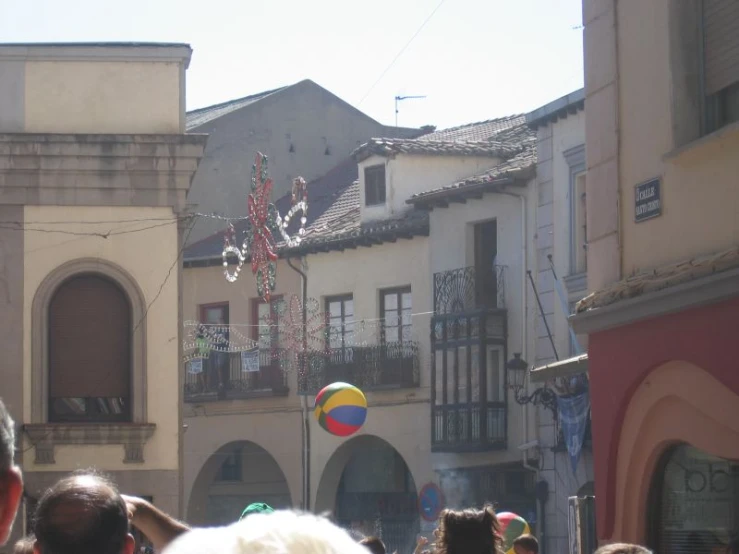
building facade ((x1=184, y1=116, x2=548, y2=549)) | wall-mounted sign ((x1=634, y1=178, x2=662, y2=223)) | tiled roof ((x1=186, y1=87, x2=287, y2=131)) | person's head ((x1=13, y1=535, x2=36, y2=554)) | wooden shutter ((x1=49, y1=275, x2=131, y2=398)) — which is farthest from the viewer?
tiled roof ((x1=186, y1=87, x2=287, y2=131))

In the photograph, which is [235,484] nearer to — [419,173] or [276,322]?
[276,322]

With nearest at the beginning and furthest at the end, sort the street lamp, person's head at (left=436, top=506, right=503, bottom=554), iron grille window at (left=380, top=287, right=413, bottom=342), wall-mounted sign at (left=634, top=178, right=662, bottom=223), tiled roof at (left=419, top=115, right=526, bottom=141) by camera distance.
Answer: person's head at (left=436, top=506, right=503, bottom=554) < wall-mounted sign at (left=634, top=178, right=662, bottom=223) < the street lamp < iron grille window at (left=380, top=287, right=413, bottom=342) < tiled roof at (left=419, top=115, right=526, bottom=141)

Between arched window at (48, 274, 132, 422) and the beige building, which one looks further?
arched window at (48, 274, 132, 422)

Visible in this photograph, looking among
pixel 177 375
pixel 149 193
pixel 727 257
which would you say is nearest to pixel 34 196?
pixel 149 193

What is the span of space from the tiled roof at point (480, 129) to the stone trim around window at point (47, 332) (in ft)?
61.7

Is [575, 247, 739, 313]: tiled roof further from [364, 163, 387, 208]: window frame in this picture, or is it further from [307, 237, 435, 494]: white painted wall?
[364, 163, 387, 208]: window frame

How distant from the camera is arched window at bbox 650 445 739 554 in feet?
27.8

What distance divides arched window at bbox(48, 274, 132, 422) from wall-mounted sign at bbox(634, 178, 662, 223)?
10.4 metres

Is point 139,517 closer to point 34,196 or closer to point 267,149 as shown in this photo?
point 34,196

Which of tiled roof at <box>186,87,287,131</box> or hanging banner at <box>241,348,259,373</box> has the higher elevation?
tiled roof at <box>186,87,287,131</box>

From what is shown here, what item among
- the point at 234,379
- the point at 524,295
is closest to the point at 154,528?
the point at 524,295

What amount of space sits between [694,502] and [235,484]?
98.9 feet

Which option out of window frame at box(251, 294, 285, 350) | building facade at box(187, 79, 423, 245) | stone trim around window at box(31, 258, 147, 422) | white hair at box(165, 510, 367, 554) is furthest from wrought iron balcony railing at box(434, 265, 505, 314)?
white hair at box(165, 510, 367, 554)

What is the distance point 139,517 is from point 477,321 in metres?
26.1
